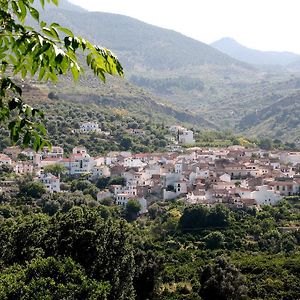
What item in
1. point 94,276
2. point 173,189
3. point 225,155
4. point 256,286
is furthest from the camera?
point 225,155

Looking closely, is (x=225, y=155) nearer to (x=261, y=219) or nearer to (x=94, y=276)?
(x=261, y=219)

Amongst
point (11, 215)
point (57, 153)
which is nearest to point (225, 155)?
point (57, 153)

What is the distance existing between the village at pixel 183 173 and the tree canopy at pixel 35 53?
42.1m

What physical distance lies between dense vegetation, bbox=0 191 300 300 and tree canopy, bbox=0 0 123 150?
12.2 meters

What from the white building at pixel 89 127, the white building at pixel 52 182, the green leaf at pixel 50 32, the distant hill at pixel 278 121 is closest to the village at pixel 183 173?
the white building at pixel 52 182

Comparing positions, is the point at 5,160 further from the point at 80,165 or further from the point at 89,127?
the point at 89,127

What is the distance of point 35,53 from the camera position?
2869 mm

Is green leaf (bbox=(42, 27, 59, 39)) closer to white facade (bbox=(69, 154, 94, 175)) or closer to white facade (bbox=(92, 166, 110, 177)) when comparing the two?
white facade (bbox=(92, 166, 110, 177))

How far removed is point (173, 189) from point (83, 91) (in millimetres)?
56986

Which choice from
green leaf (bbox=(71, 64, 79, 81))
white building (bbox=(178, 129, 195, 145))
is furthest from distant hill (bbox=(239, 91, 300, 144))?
green leaf (bbox=(71, 64, 79, 81))

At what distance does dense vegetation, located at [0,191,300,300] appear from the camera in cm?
1616

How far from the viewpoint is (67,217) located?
65.7 ft

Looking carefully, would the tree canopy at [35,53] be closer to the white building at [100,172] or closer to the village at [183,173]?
the village at [183,173]

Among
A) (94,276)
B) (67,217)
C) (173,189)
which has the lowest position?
(173,189)
